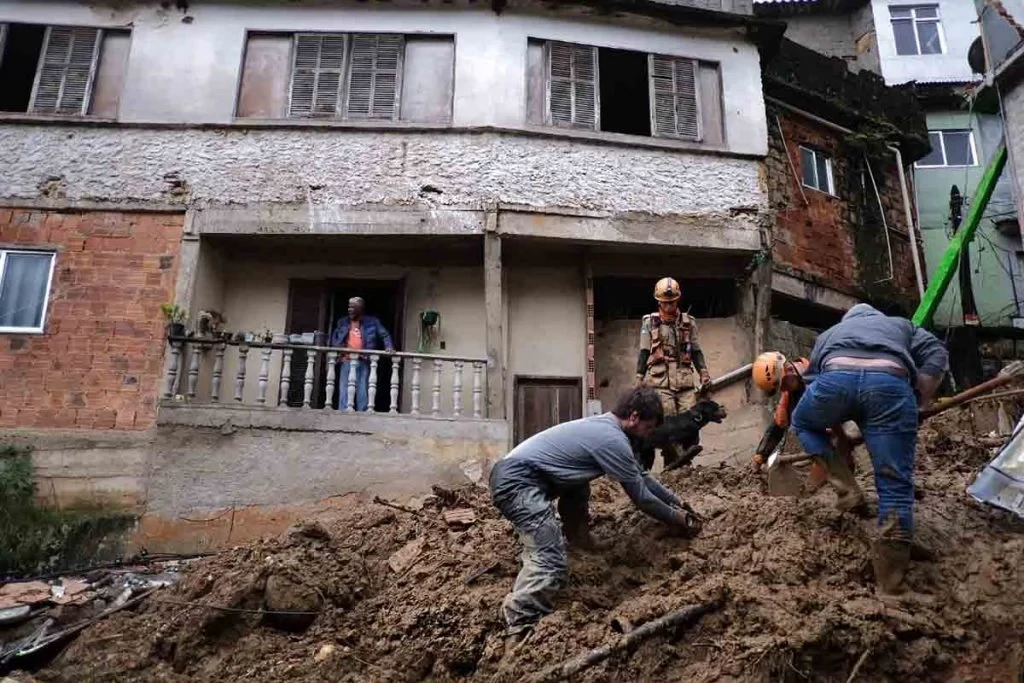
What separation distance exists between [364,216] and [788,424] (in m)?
5.91

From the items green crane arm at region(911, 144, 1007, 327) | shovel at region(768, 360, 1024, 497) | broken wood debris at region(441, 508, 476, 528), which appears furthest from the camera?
green crane arm at region(911, 144, 1007, 327)

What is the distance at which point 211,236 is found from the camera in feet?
34.1

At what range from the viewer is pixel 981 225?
1752cm

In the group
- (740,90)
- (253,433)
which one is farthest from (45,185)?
(740,90)

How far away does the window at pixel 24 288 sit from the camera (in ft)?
32.7

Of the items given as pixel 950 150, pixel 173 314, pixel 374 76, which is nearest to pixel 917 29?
pixel 950 150

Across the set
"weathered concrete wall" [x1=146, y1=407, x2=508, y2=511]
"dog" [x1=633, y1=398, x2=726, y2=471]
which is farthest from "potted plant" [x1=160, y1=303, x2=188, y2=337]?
"dog" [x1=633, y1=398, x2=726, y2=471]

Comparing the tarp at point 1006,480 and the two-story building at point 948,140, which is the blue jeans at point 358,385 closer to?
the tarp at point 1006,480

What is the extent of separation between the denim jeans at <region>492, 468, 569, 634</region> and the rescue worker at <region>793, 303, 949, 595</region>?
64.1 inches

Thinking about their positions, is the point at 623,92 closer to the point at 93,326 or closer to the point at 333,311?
the point at 333,311

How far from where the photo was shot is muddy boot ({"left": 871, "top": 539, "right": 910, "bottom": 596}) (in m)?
4.57

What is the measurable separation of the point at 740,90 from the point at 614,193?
2.49 metres

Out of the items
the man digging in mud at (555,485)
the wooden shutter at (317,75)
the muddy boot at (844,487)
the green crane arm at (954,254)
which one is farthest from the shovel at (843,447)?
the wooden shutter at (317,75)

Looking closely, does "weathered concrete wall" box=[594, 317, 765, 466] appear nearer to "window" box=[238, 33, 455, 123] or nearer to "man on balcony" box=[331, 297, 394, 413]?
"man on balcony" box=[331, 297, 394, 413]
